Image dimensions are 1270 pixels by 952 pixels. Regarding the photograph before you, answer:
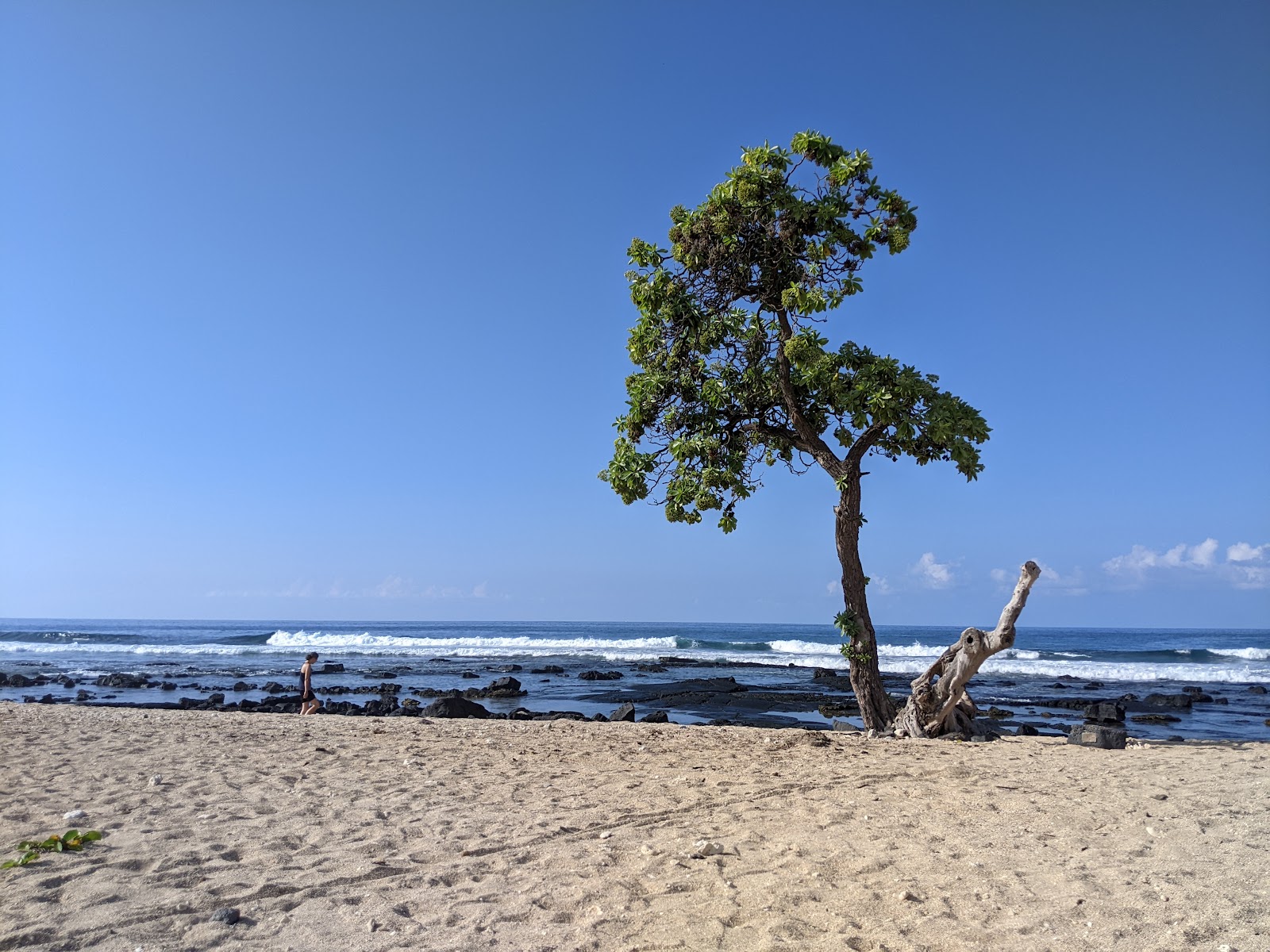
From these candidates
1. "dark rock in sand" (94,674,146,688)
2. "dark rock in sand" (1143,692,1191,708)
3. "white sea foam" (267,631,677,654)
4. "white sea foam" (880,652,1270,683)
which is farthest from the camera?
"white sea foam" (267,631,677,654)

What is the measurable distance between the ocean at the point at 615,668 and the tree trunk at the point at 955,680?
545 centimetres

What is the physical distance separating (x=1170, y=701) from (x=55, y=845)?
25905 millimetres

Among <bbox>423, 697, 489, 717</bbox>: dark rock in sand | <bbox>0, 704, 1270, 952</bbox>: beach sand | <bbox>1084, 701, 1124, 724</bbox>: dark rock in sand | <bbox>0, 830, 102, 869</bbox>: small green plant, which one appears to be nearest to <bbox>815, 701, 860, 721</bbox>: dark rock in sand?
<bbox>1084, 701, 1124, 724</bbox>: dark rock in sand

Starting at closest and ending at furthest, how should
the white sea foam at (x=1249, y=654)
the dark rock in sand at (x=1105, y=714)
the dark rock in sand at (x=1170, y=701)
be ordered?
1. the dark rock in sand at (x=1105, y=714)
2. the dark rock in sand at (x=1170, y=701)
3. the white sea foam at (x=1249, y=654)

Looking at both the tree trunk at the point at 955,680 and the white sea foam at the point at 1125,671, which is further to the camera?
the white sea foam at the point at 1125,671

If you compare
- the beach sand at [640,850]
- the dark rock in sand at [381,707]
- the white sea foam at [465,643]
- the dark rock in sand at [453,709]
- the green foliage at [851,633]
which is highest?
the green foliage at [851,633]

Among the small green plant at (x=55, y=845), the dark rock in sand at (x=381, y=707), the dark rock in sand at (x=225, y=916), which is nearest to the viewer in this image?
the dark rock in sand at (x=225, y=916)

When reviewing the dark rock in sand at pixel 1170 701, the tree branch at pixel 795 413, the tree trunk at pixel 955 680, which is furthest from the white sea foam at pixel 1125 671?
the tree branch at pixel 795 413

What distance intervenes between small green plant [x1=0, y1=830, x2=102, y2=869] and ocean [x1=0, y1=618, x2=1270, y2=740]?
1426 centimetres

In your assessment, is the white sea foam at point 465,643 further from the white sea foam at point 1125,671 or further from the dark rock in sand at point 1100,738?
the dark rock in sand at point 1100,738

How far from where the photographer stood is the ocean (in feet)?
73.0

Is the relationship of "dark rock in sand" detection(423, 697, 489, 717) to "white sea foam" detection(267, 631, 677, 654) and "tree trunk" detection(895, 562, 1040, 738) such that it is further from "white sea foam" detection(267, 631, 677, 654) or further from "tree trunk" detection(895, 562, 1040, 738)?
"white sea foam" detection(267, 631, 677, 654)

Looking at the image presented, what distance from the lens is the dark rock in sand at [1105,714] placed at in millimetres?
18008

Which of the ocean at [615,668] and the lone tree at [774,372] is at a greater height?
the lone tree at [774,372]
